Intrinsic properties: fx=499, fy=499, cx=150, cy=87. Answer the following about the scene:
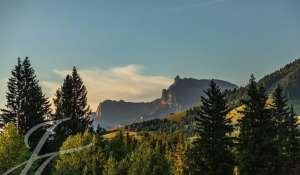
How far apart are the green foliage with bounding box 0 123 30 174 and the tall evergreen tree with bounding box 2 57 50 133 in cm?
2464

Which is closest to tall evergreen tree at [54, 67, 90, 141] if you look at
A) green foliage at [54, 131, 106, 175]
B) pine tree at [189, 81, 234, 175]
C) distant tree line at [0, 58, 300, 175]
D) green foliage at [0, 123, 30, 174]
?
distant tree line at [0, 58, 300, 175]

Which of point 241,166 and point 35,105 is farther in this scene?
point 35,105

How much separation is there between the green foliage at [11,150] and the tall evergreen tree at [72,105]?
3636cm

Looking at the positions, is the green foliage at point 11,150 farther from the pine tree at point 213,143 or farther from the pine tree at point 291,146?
the pine tree at point 291,146

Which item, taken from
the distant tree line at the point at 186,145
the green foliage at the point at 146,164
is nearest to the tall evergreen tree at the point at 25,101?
the distant tree line at the point at 186,145

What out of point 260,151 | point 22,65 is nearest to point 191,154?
point 260,151

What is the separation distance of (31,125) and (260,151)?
5814 cm

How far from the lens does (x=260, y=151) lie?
187 feet

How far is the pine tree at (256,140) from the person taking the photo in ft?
186

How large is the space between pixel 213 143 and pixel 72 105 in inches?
2609

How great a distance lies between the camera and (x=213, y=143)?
5562cm

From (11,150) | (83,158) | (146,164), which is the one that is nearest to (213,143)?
(11,150)

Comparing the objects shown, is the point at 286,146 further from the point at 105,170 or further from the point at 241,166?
the point at 241,166

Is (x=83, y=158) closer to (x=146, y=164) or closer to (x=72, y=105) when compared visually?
(x=146, y=164)
